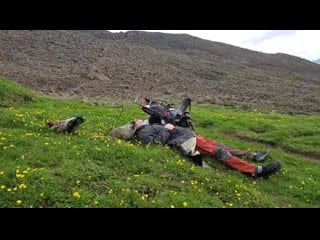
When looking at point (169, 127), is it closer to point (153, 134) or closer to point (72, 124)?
point (153, 134)

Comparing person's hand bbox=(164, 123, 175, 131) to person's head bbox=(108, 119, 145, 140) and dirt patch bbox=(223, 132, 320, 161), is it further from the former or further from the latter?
dirt patch bbox=(223, 132, 320, 161)

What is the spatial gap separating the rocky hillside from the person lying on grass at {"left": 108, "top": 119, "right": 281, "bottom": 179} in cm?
1743

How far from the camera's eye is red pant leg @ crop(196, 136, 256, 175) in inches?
526

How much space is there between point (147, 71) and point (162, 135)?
3142 centimetres

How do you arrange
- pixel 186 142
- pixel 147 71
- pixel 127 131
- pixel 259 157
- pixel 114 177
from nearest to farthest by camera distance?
1. pixel 114 177
2. pixel 186 142
3. pixel 127 131
4. pixel 259 157
5. pixel 147 71

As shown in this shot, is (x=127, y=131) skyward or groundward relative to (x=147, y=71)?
skyward

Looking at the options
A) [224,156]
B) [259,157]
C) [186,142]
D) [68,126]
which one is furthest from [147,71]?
[186,142]

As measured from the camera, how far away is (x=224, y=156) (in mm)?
13750

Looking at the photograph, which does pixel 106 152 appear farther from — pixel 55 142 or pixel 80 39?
pixel 80 39

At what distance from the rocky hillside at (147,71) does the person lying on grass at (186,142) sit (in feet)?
57.2

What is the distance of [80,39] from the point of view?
5359 cm

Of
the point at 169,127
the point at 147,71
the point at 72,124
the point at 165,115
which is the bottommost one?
the point at 147,71

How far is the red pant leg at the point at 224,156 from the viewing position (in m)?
13.4
